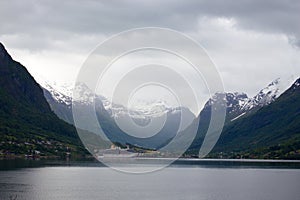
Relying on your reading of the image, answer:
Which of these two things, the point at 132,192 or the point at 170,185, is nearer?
the point at 132,192

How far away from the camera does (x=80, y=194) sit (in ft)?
354

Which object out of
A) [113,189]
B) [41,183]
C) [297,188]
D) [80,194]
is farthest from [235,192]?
[41,183]

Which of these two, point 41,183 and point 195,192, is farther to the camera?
point 41,183

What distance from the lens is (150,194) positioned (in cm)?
10925

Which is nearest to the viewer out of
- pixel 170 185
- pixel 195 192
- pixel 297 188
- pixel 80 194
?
pixel 80 194

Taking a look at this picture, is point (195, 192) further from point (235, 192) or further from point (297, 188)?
point (297, 188)

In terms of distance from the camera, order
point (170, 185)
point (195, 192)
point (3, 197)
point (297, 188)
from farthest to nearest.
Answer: point (170, 185) < point (297, 188) < point (195, 192) < point (3, 197)

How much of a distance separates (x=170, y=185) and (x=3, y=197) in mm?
49294

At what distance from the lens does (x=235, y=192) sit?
116750 mm

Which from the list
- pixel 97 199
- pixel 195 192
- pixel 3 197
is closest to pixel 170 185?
pixel 195 192

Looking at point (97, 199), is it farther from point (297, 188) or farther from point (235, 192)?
point (297, 188)

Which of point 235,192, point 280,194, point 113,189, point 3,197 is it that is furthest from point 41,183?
point 280,194

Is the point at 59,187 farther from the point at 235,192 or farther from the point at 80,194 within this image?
the point at 235,192

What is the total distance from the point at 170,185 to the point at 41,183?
105 feet
